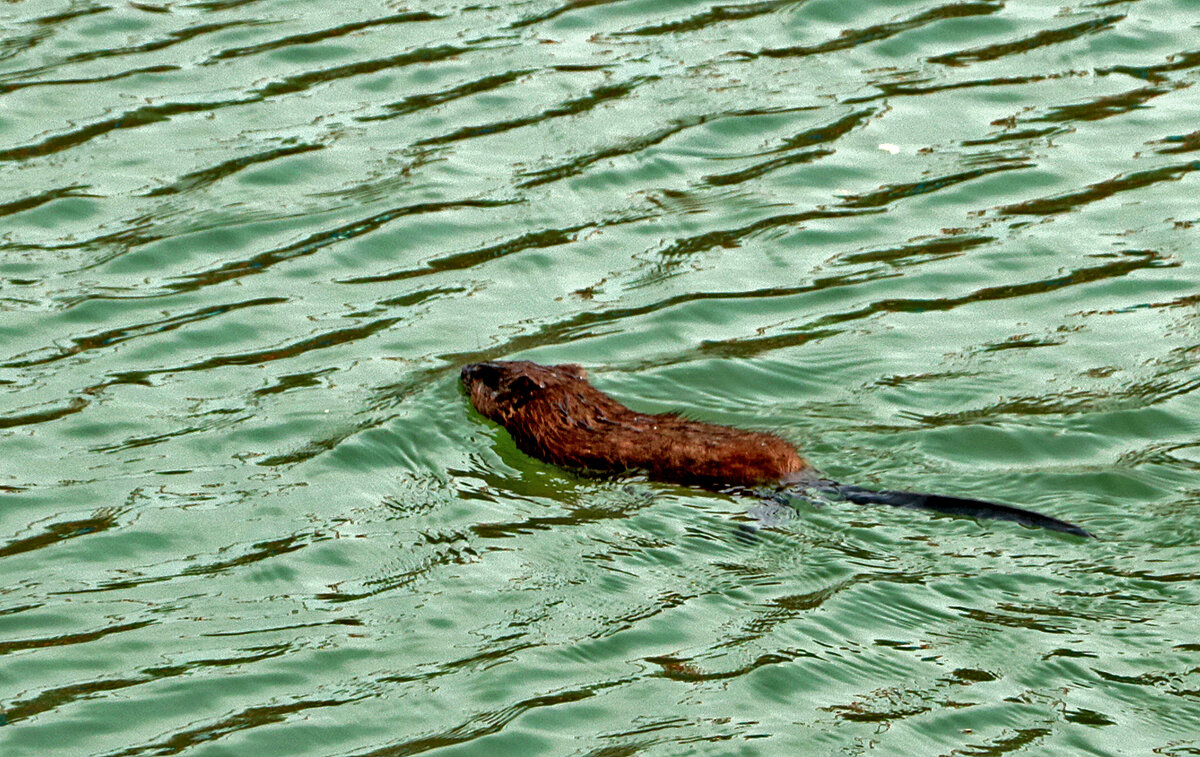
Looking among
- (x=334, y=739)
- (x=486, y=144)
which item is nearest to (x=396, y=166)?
(x=486, y=144)

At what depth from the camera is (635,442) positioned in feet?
24.2

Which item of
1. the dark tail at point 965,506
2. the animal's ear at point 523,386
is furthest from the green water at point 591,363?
the animal's ear at point 523,386

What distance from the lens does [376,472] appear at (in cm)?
751

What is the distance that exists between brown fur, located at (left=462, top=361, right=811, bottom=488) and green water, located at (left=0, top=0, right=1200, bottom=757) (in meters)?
0.14

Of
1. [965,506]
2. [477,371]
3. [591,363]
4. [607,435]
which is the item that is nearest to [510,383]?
[477,371]

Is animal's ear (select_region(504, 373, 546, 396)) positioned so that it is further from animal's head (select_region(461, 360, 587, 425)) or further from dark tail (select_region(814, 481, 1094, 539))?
dark tail (select_region(814, 481, 1094, 539))

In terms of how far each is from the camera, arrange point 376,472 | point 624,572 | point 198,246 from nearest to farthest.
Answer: point 624,572 < point 376,472 < point 198,246

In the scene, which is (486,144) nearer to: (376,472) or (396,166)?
(396,166)

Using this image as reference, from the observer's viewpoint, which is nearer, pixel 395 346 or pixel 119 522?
pixel 119 522

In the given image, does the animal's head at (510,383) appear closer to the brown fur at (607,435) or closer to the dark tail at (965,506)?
the brown fur at (607,435)

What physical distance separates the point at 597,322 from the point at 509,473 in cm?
145

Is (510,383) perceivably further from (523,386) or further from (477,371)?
(477,371)

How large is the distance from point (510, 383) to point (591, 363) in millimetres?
722

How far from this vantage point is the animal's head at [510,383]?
7.77 metres
